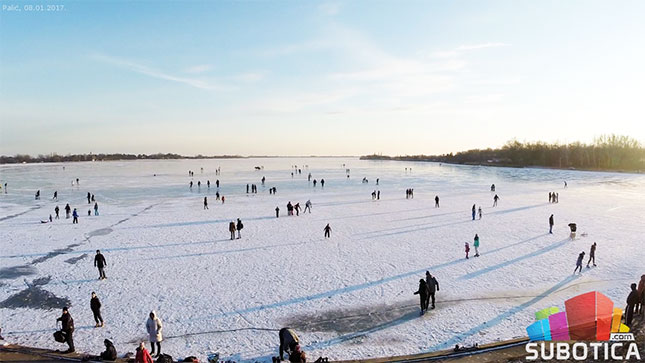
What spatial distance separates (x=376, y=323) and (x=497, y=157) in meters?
146

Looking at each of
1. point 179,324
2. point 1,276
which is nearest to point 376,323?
point 179,324

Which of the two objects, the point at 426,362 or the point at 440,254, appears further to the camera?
the point at 440,254

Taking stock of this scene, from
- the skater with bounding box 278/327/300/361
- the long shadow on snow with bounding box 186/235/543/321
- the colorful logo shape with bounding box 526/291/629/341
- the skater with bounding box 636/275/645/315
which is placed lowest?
the long shadow on snow with bounding box 186/235/543/321

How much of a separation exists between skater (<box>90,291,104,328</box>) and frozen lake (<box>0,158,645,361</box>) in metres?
0.18

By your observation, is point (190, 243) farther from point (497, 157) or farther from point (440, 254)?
point (497, 157)

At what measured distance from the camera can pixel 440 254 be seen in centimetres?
1547

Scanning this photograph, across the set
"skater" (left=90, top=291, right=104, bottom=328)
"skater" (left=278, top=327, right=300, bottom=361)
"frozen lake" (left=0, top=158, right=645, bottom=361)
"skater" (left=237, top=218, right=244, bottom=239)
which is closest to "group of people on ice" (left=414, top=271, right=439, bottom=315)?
"frozen lake" (left=0, top=158, right=645, bottom=361)

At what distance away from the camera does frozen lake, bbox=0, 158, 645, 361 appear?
28.8ft

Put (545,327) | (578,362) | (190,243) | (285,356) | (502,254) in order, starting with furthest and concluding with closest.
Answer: (190,243) < (502,254) < (545,327) < (285,356) < (578,362)

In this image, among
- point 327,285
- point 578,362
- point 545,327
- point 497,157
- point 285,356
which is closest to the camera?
point 578,362

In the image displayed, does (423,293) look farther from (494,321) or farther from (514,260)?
(514,260)

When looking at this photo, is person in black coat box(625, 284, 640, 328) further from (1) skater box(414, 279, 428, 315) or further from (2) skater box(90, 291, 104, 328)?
(2) skater box(90, 291, 104, 328)

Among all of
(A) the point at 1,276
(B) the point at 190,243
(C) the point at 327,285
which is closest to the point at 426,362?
(C) the point at 327,285

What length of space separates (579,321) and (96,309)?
11767 mm
